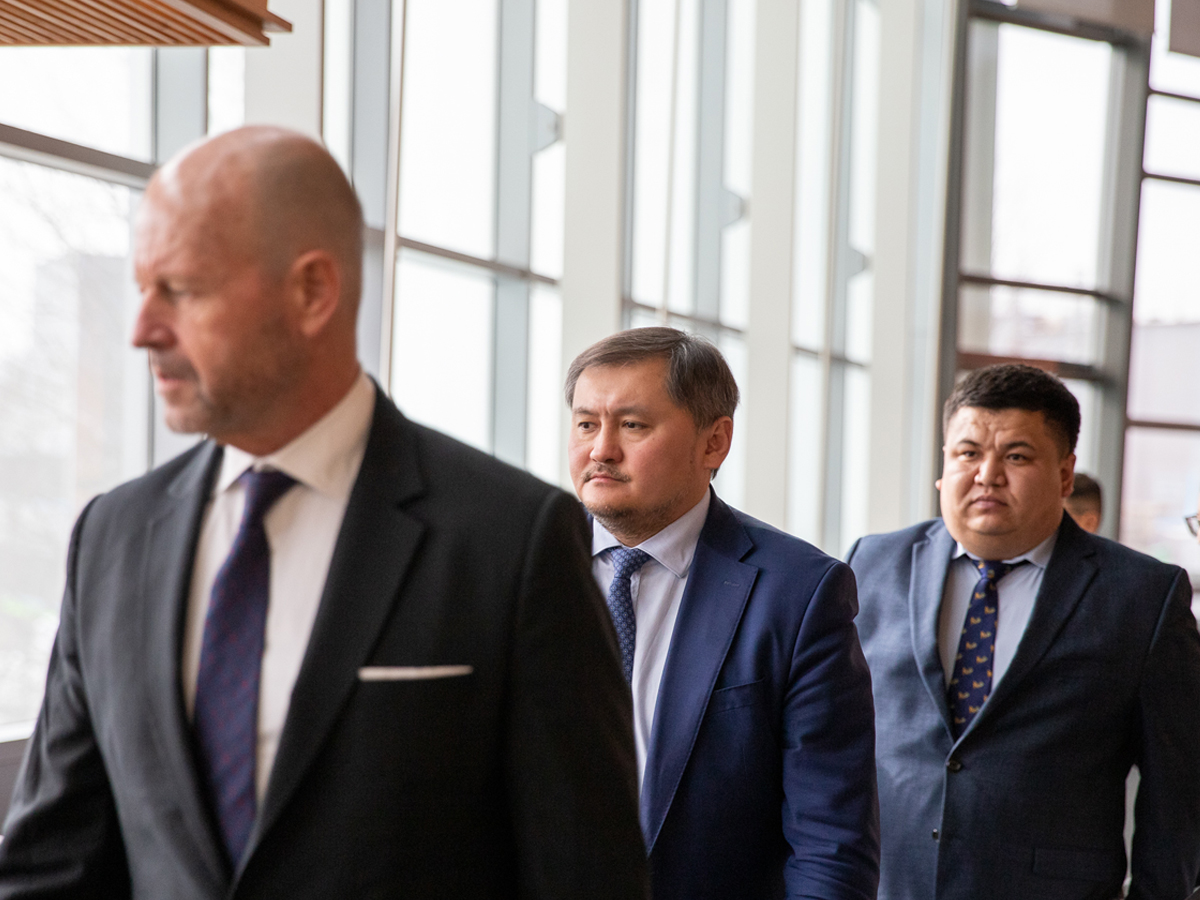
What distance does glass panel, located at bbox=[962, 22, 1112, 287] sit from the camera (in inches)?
336

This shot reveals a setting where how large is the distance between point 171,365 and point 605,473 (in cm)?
130

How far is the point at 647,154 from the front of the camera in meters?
6.08

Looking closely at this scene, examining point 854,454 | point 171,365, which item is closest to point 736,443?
point 854,454

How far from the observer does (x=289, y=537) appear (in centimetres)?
132

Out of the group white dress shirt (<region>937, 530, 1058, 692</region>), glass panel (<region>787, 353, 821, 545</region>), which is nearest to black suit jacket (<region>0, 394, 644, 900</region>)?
white dress shirt (<region>937, 530, 1058, 692</region>)

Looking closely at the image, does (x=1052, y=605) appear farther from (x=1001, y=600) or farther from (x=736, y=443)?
(x=736, y=443)

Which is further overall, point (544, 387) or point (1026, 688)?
point (544, 387)

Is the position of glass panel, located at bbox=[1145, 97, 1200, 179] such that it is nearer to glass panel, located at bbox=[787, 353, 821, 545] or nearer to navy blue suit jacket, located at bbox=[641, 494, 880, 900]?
glass panel, located at bbox=[787, 353, 821, 545]

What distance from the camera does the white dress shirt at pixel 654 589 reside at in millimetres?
2301

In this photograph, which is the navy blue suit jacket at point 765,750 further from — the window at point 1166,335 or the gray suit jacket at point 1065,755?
the window at point 1166,335

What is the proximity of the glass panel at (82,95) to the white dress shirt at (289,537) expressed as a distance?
7.07 ft

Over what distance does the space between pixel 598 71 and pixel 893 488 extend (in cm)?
432

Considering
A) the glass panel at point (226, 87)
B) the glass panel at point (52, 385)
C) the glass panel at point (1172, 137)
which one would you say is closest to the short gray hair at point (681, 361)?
the glass panel at point (52, 385)

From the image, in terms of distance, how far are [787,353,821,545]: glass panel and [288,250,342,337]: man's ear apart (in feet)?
21.7
